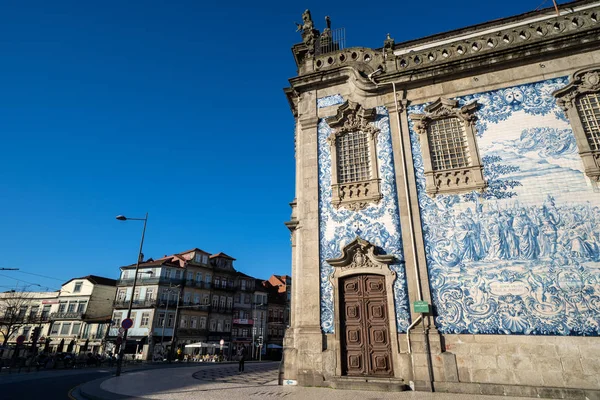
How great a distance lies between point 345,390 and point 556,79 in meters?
11.0

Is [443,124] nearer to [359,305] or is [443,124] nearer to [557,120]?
[557,120]

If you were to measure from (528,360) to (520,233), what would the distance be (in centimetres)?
319

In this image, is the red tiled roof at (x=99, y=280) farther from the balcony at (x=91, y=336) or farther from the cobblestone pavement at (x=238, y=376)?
the cobblestone pavement at (x=238, y=376)

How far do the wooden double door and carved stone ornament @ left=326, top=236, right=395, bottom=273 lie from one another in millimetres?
333

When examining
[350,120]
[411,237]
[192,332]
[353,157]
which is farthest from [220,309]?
[411,237]

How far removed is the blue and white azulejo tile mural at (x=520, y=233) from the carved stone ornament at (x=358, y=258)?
1.51 meters

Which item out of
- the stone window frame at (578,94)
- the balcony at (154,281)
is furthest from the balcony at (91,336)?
the stone window frame at (578,94)

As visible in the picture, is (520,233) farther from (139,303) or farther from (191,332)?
(139,303)

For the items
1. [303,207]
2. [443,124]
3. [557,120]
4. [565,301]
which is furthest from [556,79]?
[303,207]

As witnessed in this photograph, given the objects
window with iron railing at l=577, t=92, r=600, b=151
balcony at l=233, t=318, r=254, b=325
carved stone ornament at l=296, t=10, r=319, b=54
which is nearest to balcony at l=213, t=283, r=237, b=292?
balcony at l=233, t=318, r=254, b=325

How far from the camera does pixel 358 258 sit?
10.7m

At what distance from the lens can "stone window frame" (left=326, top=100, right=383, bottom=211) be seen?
1135 cm

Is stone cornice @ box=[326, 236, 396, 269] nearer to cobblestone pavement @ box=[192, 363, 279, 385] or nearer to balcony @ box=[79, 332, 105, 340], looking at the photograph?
cobblestone pavement @ box=[192, 363, 279, 385]

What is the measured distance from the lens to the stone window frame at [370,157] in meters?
11.4
